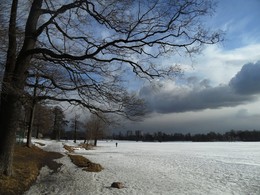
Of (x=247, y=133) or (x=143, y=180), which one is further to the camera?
(x=247, y=133)

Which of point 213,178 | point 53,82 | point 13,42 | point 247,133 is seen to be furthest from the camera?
point 247,133

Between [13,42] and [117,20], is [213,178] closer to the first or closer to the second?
[117,20]

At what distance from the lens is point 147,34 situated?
13852mm

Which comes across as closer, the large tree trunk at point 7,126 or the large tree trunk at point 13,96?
the large tree trunk at point 13,96

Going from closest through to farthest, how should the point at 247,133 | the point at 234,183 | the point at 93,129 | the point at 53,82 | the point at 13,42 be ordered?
the point at 13,42
the point at 53,82
the point at 234,183
the point at 93,129
the point at 247,133

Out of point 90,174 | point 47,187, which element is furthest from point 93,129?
point 47,187

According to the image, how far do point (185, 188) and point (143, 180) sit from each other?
8.89ft

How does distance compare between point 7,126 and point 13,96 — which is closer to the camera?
point 13,96

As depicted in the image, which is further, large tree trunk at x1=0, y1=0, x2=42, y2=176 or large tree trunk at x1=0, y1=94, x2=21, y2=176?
large tree trunk at x1=0, y1=94, x2=21, y2=176

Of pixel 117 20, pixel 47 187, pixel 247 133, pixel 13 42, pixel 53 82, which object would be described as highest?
pixel 247 133

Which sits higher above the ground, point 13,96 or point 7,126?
point 13,96

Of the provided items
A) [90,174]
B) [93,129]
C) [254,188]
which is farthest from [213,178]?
[93,129]

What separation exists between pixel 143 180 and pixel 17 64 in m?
8.10

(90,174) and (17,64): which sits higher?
(17,64)
